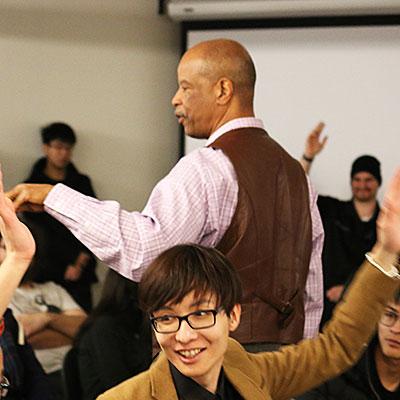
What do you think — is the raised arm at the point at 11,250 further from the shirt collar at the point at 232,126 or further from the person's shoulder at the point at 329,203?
the person's shoulder at the point at 329,203

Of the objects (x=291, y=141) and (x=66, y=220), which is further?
(x=291, y=141)

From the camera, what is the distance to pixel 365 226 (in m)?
5.31

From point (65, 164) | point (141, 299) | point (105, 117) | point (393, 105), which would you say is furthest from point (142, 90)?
point (141, 299)

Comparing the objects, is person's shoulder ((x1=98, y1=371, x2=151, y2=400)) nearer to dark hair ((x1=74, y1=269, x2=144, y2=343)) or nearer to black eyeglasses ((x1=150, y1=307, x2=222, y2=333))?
black eyeglasses ((x1=150, y1=307, x2=222, y2=333))

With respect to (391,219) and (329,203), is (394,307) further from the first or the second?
(329,203)

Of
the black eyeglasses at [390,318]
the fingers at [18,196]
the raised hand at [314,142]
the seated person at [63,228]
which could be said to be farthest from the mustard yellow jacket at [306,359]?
the raised hand at [314,142]

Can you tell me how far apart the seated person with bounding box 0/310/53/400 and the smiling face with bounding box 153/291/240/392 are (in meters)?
1.49

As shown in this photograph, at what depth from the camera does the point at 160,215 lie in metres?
2.28

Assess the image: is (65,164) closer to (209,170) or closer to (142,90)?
(142,90)

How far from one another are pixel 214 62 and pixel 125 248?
1.95ft

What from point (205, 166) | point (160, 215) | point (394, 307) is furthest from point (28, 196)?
point (394, 307)

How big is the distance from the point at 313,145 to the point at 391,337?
9.50 feet

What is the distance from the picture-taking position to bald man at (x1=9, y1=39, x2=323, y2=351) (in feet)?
7.31

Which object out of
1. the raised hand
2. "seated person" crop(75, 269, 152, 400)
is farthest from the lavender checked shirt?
the raised hand
